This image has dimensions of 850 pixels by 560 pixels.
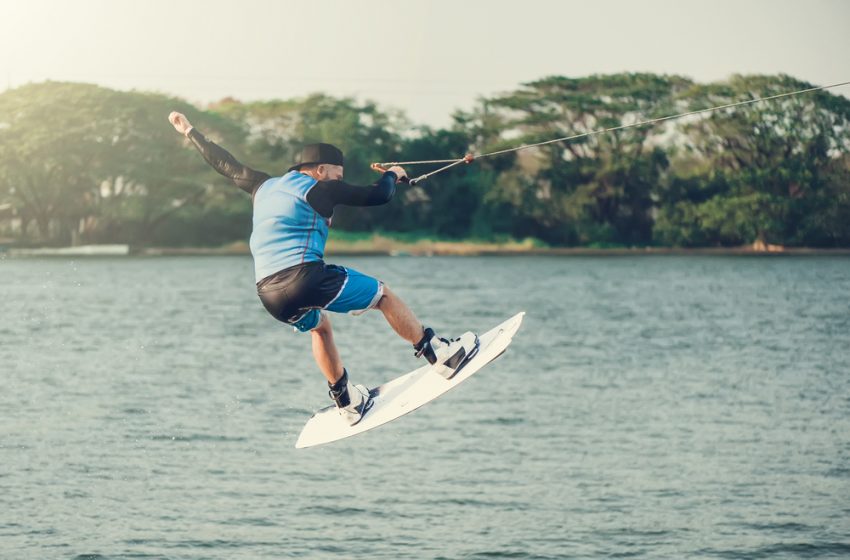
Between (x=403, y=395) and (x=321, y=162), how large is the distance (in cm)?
321

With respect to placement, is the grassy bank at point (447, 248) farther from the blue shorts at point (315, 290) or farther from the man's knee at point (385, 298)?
the blue shorts at point (315, 290)

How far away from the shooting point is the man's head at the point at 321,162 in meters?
12.6

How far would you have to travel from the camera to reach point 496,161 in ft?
405

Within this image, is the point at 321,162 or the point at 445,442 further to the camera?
the point at 445,442

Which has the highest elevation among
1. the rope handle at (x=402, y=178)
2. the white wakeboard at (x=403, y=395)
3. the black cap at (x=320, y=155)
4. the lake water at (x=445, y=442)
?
the black cap at (x=320, y=155)

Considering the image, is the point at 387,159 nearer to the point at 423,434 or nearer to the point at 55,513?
the point at 423,434

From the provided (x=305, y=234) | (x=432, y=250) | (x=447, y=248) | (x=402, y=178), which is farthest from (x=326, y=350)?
(x=432, y=250)

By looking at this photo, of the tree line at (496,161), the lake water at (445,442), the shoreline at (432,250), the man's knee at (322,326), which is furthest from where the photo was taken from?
the shoreline at (432,250)

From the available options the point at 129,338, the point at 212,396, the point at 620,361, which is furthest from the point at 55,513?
the point at 129,338

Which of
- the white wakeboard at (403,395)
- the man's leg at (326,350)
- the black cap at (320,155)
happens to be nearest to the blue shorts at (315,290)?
the man's leg at (326,350)

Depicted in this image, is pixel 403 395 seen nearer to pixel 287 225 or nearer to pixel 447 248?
pixel 287 225

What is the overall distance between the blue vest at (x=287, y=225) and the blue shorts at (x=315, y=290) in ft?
0.37

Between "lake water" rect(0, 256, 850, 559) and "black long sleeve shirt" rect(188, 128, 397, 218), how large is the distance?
87.0 ft

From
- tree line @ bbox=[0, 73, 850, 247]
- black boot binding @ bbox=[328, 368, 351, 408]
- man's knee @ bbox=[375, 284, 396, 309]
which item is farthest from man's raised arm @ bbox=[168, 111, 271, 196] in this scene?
tree line @ bbox=[0, 73, 850, 247]
